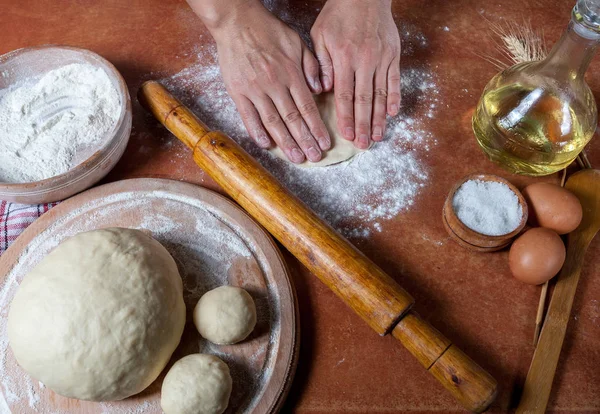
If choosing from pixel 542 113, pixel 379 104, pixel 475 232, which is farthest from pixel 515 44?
pixel 475 232

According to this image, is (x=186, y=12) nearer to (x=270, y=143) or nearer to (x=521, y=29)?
(x=270, y=143)

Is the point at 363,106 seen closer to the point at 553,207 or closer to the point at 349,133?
the point at 349,133

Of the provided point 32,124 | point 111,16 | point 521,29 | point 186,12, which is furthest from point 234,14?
point 521,29

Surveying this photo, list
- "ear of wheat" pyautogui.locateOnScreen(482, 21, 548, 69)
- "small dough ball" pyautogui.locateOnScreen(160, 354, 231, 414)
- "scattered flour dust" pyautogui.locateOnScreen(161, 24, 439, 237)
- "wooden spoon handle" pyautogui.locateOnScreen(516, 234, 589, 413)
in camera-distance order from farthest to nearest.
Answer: "ear of wheat" pyautogui.locateOnScreen(482, 21, 548, 69) → "scattered flour dust" pyautogui.locateOnScreen(161, 24, 439, 237) → "wooden spoon handle" pyautogui.locateOnScreen(516, 234, 589, 413) → "small dough ball" pyautogui.locateOnScreen(160, 354, 231, 414)

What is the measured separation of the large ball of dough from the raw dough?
1.59 ft

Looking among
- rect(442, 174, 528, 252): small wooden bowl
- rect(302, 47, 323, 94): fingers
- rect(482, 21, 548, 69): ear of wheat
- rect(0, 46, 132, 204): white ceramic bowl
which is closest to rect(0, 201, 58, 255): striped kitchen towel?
rect(0, 46, 132, 204): white ceramic bowl

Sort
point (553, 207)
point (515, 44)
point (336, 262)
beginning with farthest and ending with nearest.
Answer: point (515, 44) < point (553, 207) < point (336, 262)

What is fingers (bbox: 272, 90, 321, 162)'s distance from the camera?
1219 millimetres

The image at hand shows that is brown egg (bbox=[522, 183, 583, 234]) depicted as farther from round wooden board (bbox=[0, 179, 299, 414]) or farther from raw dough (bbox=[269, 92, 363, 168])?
round wooden board (bbox=[0, 179, 299, 414])

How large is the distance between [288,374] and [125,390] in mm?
319

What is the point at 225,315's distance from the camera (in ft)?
3.01

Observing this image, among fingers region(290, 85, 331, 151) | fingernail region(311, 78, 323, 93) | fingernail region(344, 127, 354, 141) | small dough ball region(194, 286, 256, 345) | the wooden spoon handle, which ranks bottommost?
the wooden spoon handle

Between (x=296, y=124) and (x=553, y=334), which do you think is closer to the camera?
(x=553, y=334)

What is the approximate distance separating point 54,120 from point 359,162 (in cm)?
80
